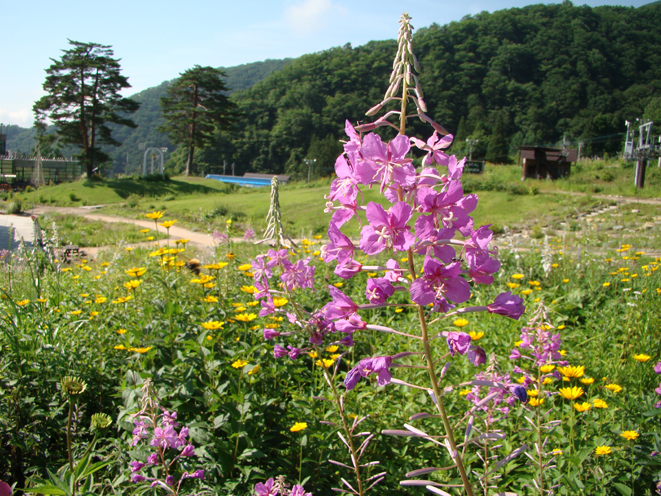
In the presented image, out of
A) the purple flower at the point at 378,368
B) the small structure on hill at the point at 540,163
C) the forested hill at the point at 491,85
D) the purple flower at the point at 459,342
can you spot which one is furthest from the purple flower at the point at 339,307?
the forested hill at the point at 491,85

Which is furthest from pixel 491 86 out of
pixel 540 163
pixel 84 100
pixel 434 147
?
pixel 434 147

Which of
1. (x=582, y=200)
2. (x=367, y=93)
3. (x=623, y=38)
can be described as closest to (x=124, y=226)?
(x=582, y=200)

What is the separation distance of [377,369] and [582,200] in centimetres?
2039

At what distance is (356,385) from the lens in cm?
208

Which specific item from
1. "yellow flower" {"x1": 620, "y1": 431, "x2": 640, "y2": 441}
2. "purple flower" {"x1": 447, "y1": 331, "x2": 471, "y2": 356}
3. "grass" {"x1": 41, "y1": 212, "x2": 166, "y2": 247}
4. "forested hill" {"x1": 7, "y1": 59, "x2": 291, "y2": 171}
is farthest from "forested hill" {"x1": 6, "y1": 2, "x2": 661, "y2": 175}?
"purple flower" {"x1": 447, "y1": 331, "x2": 471, "y2": 356}

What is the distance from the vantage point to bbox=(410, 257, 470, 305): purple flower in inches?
34.8

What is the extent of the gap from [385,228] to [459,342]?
0.31 m

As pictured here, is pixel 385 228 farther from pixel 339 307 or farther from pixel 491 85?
pixel 491 85

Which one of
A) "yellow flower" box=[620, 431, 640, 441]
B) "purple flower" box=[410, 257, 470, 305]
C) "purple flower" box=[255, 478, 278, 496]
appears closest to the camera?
"purple flower" box=[410, 257, 470, 305]

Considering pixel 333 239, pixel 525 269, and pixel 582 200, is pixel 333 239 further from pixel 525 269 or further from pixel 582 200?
pixel 582 200

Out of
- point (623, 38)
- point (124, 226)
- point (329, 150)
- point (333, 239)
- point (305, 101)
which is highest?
point (623, 38)

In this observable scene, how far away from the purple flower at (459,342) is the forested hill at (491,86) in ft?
218

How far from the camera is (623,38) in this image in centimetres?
8556

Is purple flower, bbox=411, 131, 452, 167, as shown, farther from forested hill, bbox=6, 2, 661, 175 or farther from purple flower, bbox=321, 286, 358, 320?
forested hill, bbox=6, 2, 661, 175
